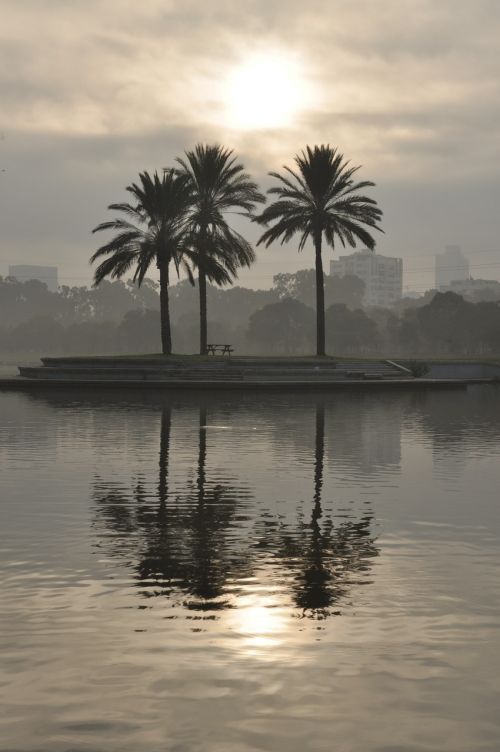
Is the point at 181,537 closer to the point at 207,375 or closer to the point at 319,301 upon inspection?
the point at 207,375

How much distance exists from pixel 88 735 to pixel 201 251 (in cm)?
4552

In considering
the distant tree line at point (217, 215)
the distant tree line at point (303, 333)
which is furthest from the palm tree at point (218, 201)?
the distant tree line at point (303, 333)

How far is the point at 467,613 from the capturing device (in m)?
7.04

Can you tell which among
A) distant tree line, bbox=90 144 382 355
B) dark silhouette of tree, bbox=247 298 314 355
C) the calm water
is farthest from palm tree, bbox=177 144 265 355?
Answer: dark silhouette of tree, bbox=247 298 314 355

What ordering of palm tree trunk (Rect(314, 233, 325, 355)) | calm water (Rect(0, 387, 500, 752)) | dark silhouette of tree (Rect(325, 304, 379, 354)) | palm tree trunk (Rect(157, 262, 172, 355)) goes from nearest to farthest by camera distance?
calm water (Rect(0, 387, 500, 752))
palm tree trunk (Rect(157, 262, 172, 355))
palm tree trunk (Rect(314, 233, 325, 355))
dark silhouette of tree (Rect(325, 304, 379, 354))

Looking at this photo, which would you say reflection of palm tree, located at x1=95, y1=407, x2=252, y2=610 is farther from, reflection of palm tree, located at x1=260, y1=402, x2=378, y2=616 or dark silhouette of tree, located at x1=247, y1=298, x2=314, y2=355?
dark silhouette of tree, located at x1=247, y1=298, x2=314, y2=355

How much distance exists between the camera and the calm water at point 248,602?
509cm

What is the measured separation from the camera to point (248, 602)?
7391 mm

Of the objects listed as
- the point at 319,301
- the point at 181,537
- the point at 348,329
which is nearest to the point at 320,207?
the point at 319,301

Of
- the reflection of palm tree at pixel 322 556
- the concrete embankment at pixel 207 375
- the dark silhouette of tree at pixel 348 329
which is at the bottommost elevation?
the reflection of palm tree at pixel 322 556

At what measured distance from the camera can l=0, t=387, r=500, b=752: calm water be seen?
509 centimetres

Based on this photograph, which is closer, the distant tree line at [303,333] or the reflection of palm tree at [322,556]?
the reflection of palm tree at [322,556]

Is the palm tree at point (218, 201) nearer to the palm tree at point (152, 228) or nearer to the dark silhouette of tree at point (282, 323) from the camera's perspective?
the palm tree at point (152, 228)

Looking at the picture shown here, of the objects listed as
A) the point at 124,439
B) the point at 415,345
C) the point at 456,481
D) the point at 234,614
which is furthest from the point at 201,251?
the point at 415,345
